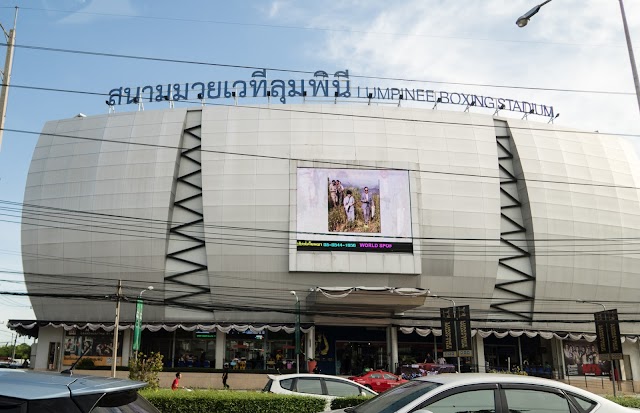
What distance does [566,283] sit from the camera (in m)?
48.6

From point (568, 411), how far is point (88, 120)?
5443 cm

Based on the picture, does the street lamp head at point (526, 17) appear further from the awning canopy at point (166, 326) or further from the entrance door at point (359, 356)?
the entrance door at point (359, 356)

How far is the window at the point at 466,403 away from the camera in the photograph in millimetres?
5379

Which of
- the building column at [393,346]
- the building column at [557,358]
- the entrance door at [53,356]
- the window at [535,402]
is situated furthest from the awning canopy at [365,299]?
the window at [535,402]

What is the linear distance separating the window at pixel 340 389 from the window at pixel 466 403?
29.2 feet

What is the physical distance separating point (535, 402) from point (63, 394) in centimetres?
443

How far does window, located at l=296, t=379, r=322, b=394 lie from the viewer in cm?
1387

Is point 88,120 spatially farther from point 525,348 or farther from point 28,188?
point 525,348

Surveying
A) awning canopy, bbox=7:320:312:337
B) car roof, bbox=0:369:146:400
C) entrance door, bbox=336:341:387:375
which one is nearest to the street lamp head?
car roof, bbox=0:369:146:400

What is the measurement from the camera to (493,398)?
548 centimetres

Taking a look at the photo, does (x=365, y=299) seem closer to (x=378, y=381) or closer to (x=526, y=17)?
(x=378, y=381)

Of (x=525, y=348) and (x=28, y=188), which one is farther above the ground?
(x=28, y=188)

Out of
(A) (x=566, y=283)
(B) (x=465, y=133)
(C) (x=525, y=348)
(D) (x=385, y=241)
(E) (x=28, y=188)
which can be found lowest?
(C) (x=525, y=348)

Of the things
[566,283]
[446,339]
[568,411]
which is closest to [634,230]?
[566,283]
